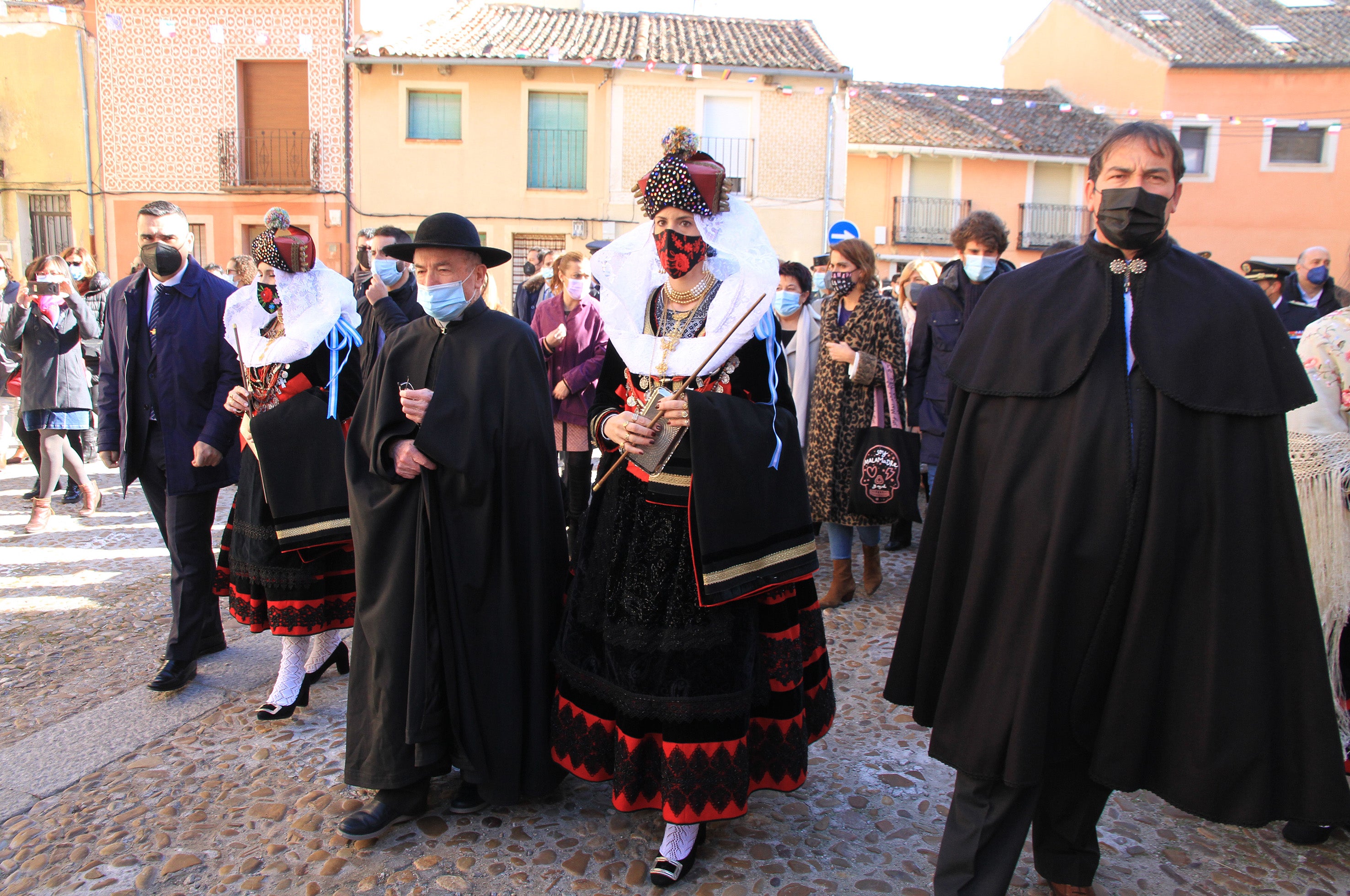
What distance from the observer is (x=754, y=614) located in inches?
106

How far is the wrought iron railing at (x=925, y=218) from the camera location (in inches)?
930

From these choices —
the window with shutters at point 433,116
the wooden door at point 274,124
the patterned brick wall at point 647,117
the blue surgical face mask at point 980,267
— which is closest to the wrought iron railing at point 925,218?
the patterned brick wall at point 647,117

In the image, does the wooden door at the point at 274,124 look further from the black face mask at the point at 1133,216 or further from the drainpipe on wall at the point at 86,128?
the black face mask at the point at 1133,216

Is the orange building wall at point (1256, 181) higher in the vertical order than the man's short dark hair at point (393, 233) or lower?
higher

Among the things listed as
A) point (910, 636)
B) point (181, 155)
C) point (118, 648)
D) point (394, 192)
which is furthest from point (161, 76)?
point (910, 636)

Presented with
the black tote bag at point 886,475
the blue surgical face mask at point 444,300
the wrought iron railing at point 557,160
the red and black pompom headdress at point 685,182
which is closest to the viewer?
the red and black pompom headdress at point 685,182

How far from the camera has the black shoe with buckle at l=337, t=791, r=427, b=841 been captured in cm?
281

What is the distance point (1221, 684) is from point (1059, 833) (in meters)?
0.71

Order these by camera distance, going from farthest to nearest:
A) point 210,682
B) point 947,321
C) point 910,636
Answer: point 947,321 → point 210,682 → point 910,636

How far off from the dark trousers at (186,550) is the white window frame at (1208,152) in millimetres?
26060

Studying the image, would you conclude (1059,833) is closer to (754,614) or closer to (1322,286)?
(754,614)

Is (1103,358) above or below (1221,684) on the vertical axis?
above

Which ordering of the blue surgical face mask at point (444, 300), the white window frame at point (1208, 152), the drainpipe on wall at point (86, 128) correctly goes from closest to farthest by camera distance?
the blue surgical face mask at point (444, 300) → the drainpipe on wall at point (86, 128) → the white window frame at point (1208, 152)

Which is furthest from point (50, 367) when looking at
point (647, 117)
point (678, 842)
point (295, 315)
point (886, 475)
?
point (647, 117)
